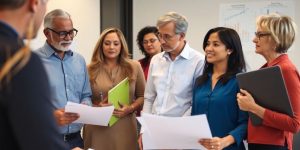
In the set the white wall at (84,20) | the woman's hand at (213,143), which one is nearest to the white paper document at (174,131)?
the woman's hand at (213,143)

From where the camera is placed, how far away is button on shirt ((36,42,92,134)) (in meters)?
2.17

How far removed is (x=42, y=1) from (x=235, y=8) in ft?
11.4

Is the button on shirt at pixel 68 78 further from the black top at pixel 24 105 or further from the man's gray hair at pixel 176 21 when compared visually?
the black top at pixel 24 105

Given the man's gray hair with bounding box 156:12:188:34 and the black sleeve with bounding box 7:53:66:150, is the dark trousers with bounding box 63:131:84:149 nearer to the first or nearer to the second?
the man's gray hair with bounding box 156:12:188:34

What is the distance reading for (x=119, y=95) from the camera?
2.31 m

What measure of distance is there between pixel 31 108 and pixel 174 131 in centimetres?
105

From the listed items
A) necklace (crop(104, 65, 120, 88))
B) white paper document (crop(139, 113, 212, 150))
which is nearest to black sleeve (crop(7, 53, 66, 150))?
white paper document (crop(139, 113, 212, 150))

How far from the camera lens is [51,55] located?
2191 millimetres

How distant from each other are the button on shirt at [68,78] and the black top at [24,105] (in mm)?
1408

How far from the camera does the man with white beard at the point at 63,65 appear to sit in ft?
7.04

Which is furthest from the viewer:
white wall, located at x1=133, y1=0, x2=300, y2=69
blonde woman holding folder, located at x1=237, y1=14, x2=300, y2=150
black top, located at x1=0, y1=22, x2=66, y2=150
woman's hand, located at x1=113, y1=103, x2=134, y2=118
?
white wall, located at x1=133, y1=0, x2=300, y2=69

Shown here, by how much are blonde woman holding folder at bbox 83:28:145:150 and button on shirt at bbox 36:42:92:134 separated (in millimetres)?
147

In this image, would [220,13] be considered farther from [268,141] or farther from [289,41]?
[268,141]

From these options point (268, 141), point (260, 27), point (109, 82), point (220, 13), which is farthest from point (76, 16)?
point (268, 141)
